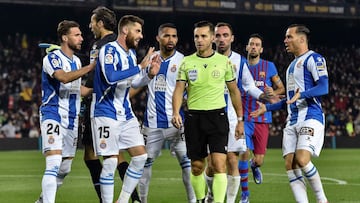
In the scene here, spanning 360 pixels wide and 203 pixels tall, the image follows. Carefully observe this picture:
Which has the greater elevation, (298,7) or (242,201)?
(298,7)

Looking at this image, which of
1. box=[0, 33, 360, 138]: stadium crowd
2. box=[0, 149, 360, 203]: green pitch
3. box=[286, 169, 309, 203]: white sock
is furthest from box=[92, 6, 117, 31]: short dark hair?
box=[0, 33, 360, 138]: stadium crowd

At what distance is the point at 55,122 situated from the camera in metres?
9.19

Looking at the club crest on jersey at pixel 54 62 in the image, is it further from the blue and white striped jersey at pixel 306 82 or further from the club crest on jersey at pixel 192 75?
the blue and white striped jersey at pixel 306 82

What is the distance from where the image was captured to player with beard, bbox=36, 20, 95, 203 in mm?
9000

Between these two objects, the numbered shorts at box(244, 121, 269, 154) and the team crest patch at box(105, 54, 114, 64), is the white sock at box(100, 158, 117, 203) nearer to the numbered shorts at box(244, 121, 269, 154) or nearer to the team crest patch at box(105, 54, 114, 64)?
the team crest patch at box(105, 54, 114, 64)

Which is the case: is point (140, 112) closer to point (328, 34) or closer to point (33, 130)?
point (33, 130)

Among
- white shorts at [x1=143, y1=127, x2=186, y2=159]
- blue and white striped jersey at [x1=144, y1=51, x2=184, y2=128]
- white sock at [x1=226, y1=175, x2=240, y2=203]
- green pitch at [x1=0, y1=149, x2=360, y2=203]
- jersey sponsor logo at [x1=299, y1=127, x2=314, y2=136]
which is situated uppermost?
blue and white striped jersey at [x1=144, y1=51, x2=184, y2=128]

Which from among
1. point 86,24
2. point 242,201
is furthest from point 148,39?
point 242,201

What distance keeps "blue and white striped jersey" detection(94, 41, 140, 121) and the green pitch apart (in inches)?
110

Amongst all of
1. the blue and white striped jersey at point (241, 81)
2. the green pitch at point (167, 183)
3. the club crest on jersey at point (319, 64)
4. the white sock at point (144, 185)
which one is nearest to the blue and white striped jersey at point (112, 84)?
the white sock at point (144, 185)

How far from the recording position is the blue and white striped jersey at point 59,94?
9.20 m

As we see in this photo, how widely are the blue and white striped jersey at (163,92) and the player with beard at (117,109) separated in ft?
3.85

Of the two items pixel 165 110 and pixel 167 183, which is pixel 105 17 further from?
pixel 167 183

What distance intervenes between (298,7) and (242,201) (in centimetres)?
2038
